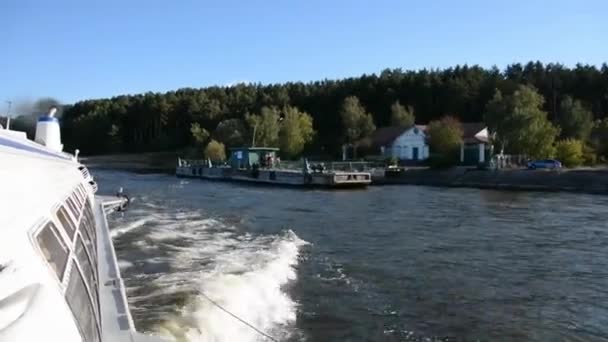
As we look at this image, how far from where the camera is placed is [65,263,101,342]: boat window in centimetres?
357

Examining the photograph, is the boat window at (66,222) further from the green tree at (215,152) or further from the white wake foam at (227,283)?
the green tree at (215,152)

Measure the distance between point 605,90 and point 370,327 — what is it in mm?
103716

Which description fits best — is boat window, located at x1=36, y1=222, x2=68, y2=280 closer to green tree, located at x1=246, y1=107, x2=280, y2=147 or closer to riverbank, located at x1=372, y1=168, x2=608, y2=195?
riverbank, located at x1=372, y1=168, x2=608, y2=195

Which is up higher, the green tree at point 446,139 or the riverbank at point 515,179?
the green tree at point 446,139

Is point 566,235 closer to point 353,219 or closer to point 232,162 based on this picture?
point 353,219

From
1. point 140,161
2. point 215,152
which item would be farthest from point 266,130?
point 140,161

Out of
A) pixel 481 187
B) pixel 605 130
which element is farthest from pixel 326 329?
pixel 605 130

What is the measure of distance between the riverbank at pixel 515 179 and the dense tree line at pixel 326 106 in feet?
82.9

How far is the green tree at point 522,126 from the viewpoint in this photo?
2511 inches

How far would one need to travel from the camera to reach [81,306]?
155 inches

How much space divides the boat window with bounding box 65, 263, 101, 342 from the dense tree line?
78.7 metres

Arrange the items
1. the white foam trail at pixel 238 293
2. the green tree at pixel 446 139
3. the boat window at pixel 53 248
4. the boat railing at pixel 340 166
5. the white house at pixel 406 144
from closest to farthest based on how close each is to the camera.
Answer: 1. the boat window at pixel 53 248
2. the white foam trail at pixel 238 293
3. the boat railing at pixel 340 166
4. the green tree at pixel 446 139
5. the white house at pixel 406 144

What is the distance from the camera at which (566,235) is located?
20906 mm

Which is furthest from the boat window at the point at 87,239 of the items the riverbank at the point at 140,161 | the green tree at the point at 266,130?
the riverbank at the point at 140,161
